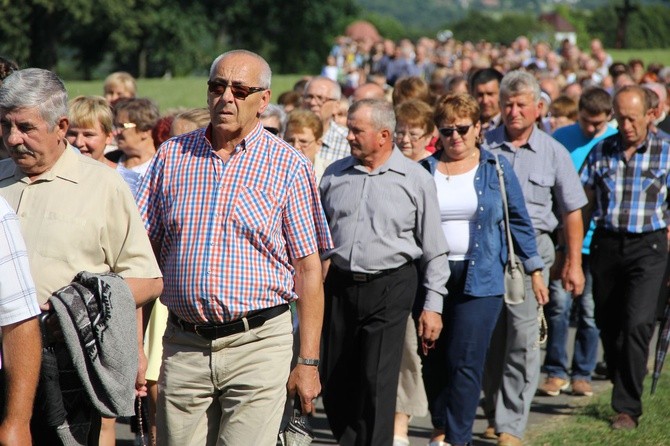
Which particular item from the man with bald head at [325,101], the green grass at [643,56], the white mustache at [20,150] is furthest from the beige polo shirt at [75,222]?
the green grass at [643,56]

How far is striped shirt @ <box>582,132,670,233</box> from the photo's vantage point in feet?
26.4

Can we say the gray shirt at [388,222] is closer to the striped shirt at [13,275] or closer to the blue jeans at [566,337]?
the blue jeans at [566,337]

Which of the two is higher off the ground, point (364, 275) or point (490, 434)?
point (364, 275)

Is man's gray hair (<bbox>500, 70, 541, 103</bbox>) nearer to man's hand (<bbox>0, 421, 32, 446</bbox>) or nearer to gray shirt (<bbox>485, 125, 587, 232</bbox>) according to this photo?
gray shirt (<bbox>485, 125, 587, 232</bbox>)

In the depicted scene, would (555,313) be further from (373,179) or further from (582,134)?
(373,179)

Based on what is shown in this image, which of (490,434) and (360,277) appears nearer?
(360,277)

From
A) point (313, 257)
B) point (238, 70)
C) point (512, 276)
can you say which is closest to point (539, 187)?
point (512, 276)

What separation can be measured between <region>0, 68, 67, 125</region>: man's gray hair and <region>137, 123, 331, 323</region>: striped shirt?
0.79 m

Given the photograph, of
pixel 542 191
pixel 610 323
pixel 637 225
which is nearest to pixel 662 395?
pixel 610 323

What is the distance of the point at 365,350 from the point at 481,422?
1.74 meters

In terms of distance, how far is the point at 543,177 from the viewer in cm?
771

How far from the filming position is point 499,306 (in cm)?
719

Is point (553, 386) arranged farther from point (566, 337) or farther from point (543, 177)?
point (543, 177)

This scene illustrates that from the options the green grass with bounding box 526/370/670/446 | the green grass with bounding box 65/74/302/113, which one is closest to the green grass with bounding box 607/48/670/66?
the green grass with bounding box 65/74/302/113
